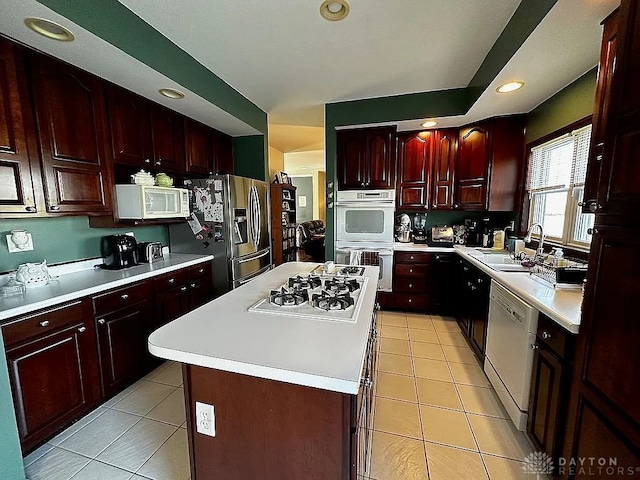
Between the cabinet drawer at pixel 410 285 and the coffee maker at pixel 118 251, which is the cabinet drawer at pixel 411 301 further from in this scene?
the coffee maker at pixel 118 251

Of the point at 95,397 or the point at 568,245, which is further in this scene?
the point at 568,245

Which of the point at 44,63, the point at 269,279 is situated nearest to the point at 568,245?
the point at 269,279

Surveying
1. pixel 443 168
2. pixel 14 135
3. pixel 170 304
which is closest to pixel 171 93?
pixel 14 135

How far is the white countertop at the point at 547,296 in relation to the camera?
3.98 ft

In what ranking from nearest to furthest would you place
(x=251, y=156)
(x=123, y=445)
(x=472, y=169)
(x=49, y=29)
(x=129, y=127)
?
1. (x=49, y=29)
2. (x=123, y=445)
3. (x=129, y=127)
4. (x=472, y=169)
5. (x=251, y=156)

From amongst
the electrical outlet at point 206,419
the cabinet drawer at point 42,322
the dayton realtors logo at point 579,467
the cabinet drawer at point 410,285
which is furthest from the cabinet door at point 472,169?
the cabinet drawer at point 42,322

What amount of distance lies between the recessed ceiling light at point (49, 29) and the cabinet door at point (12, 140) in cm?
25

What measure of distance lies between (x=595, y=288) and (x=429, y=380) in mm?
1461

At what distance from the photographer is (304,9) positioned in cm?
177

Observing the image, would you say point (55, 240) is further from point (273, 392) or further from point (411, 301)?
point (411, 301)

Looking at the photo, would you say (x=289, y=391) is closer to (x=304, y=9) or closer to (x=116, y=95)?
(x=304, y=9)

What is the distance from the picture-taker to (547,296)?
1.50 meters

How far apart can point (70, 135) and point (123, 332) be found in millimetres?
1424

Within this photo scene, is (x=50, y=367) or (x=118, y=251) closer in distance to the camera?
(x=50, y=367)
